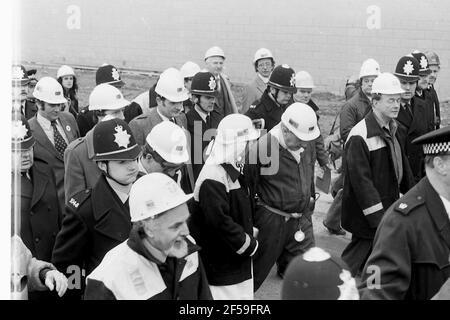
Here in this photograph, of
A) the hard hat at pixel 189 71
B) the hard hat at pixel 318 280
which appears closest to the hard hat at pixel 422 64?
the hard hat at pixel 189 71

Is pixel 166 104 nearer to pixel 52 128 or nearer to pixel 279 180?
pixel 52 128

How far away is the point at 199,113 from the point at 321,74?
7.16m

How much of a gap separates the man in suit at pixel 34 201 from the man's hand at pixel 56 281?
0.93m

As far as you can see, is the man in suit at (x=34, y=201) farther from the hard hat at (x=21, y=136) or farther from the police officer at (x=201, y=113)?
the police officer at (x=201, y=113)

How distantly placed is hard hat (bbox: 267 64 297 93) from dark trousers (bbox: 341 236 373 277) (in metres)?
1.87

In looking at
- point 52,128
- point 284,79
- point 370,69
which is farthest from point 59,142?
point 370,69

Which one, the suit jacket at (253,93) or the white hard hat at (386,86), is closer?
the white hard hat at (386,86)

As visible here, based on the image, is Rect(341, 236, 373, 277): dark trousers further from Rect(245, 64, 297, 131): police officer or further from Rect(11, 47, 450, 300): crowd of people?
Rect(245, 64, 297, 131): police officer

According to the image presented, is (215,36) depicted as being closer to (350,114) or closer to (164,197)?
(350,114)

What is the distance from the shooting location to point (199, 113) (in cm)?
776

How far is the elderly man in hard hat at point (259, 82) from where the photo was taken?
9.42 metres

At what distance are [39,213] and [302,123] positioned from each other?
6.66 feet
